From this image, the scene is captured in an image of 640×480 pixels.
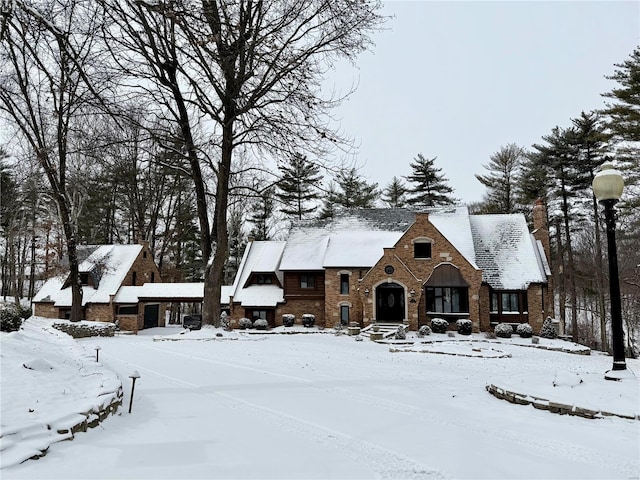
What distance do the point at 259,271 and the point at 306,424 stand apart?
→ 83.1 feet

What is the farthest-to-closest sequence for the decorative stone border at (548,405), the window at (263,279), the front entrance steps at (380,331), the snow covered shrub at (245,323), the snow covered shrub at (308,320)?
the window at (263,279) < the snow covered shrub at (308,320) < the snow covered shrub at (245,323) < the front entrance steps at (380,331) < the decorative stone border at (548,405)

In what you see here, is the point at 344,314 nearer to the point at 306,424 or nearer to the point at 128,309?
the point at 128,309

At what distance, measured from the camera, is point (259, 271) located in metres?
31.9

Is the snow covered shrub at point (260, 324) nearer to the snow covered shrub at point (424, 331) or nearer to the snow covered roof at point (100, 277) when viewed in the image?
the snow covered shrub at point (424, 331)

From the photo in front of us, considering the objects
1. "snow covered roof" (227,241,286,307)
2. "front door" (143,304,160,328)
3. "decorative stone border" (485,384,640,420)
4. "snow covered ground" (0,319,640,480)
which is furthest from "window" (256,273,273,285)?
"decorative stone border" (485,384,640,420)

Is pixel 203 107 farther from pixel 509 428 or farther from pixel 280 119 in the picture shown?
pixel 509 428

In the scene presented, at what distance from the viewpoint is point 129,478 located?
4621mm

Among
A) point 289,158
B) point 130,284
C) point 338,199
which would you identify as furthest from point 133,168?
point 289,158

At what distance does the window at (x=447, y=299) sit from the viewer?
2809cm

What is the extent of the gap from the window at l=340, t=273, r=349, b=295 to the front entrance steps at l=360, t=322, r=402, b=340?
3.14 meters

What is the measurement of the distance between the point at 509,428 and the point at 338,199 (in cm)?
4017

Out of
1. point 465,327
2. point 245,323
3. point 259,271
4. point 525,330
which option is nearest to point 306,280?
point 259,271

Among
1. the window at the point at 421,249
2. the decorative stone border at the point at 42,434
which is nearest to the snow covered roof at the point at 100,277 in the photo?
the window at the point at 421,249

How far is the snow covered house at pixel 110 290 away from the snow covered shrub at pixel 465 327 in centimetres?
2013
